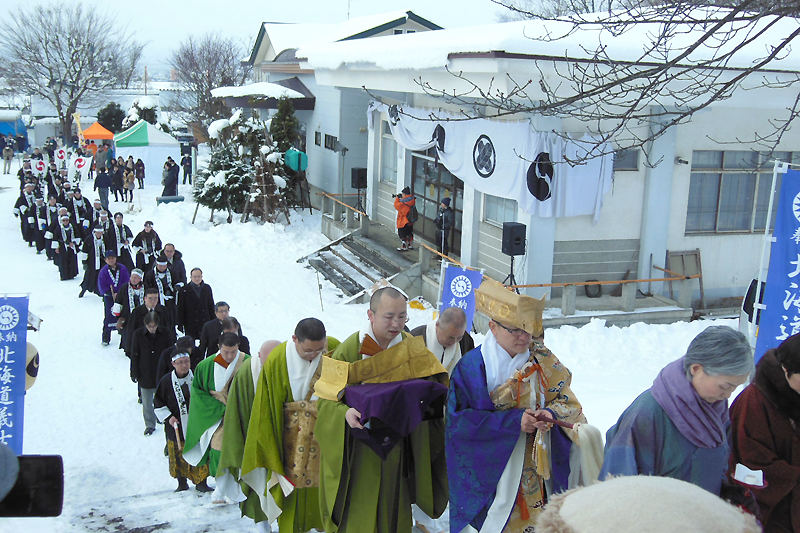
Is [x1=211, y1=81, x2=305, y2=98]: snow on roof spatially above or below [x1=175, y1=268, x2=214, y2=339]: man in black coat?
above

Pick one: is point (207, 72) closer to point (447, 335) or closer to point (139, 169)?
point (139, 169)

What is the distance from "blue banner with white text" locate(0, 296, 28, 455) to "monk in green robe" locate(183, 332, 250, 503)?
182cm

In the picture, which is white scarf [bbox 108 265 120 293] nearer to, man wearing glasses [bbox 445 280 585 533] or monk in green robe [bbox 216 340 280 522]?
monk in green robe [bbox 216 340 280 522]

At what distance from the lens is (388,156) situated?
1791cm

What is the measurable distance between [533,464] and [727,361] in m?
1.34

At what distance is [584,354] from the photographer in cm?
976

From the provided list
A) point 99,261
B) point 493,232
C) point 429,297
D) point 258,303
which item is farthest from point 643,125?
point 99,261

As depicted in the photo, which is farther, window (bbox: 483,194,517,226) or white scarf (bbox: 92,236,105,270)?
white scarf (bbox: 92,236,105,270)

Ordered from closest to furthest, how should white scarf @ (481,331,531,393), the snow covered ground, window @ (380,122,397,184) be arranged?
1. white scarf @ (481,331,531,393)
2. the snow covered ground
3. window @ (380,122,397,184)

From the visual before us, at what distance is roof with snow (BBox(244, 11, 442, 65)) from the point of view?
65.2 ft

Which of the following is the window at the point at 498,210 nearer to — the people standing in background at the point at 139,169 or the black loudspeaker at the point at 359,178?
the black loudspeaker at the point at 359,178

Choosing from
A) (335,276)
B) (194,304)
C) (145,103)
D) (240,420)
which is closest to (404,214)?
(335,276)

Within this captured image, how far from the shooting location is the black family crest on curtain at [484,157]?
460 inches

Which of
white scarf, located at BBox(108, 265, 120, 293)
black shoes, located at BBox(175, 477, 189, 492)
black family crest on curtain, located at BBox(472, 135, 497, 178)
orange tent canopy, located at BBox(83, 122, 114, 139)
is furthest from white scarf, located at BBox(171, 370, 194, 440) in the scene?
orange tent canopy, located at BBox(83, 122, 114, 139)
